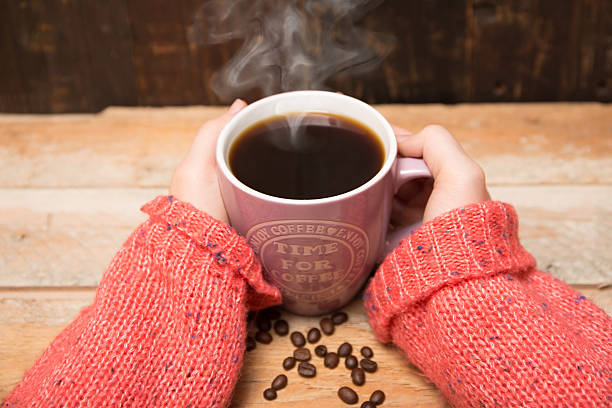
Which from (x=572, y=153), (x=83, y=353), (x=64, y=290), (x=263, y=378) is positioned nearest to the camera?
(x=83, y=353)

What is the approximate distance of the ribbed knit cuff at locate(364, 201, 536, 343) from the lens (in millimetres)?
835

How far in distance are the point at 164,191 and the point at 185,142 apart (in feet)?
0.51

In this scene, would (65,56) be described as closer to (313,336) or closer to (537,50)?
(313,336)

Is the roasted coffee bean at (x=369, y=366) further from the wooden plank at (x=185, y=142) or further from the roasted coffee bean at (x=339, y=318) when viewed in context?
the wooden plank at (x=185, y=142)

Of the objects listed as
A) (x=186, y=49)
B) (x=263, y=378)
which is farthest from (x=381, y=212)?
(x=186, y=49)

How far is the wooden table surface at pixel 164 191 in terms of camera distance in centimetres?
99

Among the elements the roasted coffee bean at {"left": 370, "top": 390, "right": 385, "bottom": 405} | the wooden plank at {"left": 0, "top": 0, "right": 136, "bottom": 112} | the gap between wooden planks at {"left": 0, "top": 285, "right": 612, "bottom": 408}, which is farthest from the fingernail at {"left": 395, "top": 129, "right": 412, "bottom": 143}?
the wooden plank at {"left": 0, "top": 0, "right": 136, "bottom": 112}

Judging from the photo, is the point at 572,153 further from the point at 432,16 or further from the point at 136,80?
the point at 136,80

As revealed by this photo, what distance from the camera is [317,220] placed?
0.81 metres

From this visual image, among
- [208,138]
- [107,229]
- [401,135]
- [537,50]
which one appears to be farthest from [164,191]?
[537,50]

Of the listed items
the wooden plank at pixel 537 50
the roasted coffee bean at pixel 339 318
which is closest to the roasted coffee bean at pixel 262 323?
the roasted coffee bean at pixel 339 318

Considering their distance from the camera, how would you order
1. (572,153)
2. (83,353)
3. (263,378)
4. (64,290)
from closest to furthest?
(83,353)
(263,378)
(64,290)
(572,153)

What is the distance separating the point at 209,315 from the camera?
0.85m

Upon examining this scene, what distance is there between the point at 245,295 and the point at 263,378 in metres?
0.15
